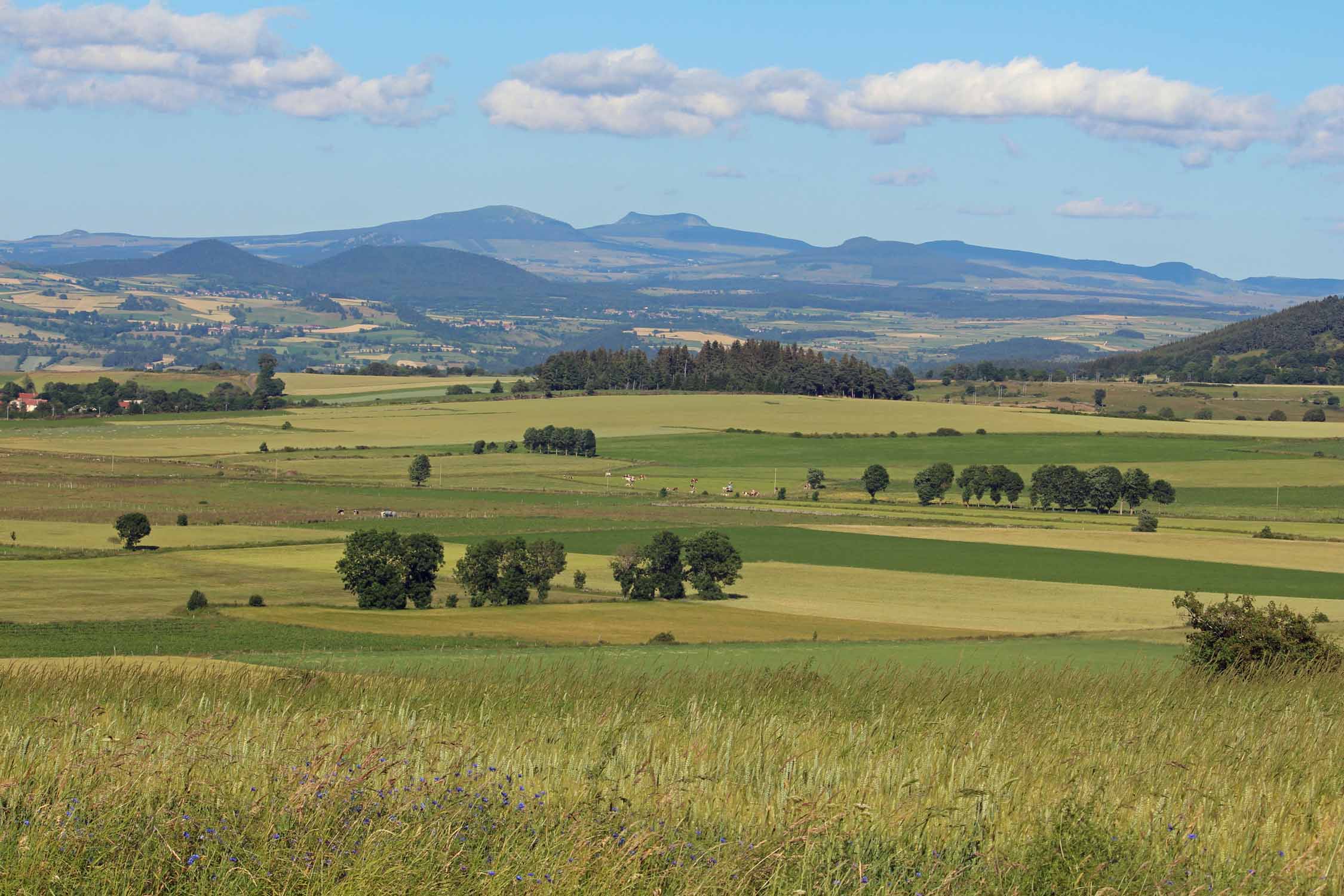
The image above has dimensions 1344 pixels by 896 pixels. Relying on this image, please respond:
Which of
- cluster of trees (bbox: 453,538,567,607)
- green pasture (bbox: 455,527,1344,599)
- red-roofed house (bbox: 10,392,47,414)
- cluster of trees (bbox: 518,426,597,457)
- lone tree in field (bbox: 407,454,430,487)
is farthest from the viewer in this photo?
red-roofed house (bbox: 10,392,47,414)

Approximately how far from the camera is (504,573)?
64062mm

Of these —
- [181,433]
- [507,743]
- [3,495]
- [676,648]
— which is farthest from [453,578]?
[181,433]

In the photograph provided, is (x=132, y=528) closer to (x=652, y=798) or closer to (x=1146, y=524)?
(x=1146, y=524)

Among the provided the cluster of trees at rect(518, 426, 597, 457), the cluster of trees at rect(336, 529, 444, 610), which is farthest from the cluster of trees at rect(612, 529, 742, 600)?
the cluster of trees at rect(518, 426, 597, 457)

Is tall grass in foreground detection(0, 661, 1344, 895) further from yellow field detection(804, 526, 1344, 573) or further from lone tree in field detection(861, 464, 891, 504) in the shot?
lone tree in field detection(861, 464, 891, 504)

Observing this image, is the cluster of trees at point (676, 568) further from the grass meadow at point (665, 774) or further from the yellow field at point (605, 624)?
the grass meadow at point (665, 774)

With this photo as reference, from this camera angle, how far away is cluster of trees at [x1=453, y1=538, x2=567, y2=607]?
206 feet

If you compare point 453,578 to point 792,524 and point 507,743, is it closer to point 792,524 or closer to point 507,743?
point 792,524

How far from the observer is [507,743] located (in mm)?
10484

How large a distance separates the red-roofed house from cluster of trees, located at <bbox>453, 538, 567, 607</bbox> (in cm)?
14000

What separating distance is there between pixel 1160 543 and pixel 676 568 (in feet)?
109

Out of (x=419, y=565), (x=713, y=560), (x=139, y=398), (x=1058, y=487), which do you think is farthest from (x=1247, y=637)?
(x=139, y=398)

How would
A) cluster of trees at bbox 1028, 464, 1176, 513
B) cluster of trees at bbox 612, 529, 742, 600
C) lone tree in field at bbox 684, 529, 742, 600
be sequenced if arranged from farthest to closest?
cluster of trees at bbox 1028, 464, 1176, 513 → lone tree in field at bbox 684, 529, 742, 600 → cluster of trees at bbox 612, 529, 742, 600

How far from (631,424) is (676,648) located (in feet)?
418
